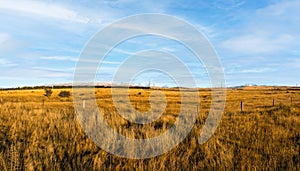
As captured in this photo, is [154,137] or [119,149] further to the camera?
[154,137]

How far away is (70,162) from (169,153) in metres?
2.16

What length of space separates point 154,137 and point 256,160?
2.78m

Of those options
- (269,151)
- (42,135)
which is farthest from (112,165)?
(269,151)

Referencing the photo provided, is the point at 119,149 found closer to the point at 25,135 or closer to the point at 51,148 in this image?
the point at 51,148

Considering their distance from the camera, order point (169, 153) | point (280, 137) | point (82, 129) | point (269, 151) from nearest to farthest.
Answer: point (169, 153) → point (269, 151) → point (82, 129) → point (280, 137)

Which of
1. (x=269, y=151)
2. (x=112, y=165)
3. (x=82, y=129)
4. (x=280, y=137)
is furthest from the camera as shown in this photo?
(x=280, y=137)

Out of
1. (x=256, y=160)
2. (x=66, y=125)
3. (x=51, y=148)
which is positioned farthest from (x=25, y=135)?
(x=256, y=160)

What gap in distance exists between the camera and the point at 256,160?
6488 mm

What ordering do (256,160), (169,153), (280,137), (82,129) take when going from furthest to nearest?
(280,137), (82,129), (169,153), (256,160)

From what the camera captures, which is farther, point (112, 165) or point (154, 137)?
point (154, 137)

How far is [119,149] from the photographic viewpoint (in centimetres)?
722

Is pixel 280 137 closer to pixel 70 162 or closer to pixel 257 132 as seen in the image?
pixel 257 132

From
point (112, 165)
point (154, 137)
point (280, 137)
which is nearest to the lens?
point (112, 165)

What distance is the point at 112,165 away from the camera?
593cm
